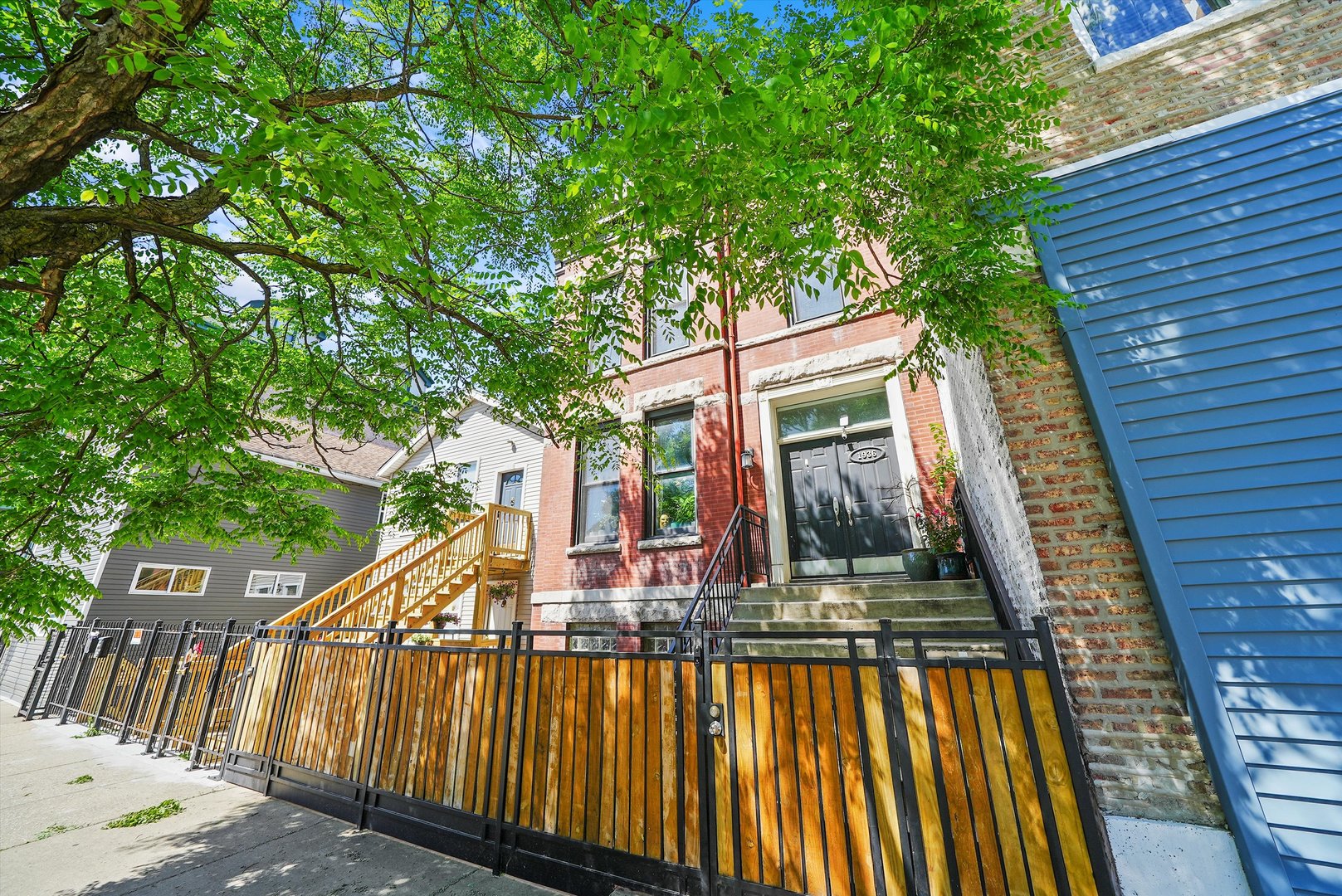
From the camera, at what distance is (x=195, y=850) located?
13.9ft

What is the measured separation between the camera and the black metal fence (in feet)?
22.7

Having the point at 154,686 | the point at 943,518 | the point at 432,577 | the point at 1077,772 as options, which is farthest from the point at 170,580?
the point at 1077,772

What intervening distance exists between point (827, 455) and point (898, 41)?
18.2 feet

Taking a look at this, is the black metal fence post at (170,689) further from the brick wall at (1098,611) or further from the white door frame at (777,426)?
the brick wall at (1098,611)

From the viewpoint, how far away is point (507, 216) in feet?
20.3

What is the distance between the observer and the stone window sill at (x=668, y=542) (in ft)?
26.7

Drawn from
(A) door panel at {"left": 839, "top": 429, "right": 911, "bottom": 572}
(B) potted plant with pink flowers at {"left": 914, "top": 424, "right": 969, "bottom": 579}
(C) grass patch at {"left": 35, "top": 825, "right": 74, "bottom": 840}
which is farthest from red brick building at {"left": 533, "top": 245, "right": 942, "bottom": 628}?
(C) grass patch at {"left": 35, "top": 825, "right": 74, "bottom": 840}

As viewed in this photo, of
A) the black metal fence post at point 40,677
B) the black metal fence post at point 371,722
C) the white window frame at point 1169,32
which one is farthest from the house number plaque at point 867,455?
the black metal fence post at point 40,677

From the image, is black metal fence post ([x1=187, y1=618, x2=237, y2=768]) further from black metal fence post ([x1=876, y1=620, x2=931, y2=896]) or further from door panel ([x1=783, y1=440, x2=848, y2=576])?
black metal fence post ([x1=876, y1=620, x2=931, y2=896])

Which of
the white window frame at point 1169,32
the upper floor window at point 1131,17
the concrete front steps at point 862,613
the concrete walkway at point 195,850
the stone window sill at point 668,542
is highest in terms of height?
the upper floor window at point 1131,17

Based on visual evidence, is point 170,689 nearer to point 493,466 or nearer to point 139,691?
point 139,691

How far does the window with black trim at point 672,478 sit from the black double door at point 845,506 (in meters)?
1.69

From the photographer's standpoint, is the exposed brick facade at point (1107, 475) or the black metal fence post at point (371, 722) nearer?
the exposed brick facade at point (1107, 475)

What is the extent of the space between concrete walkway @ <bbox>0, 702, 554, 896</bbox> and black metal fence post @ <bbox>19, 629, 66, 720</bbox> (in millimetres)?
6637
